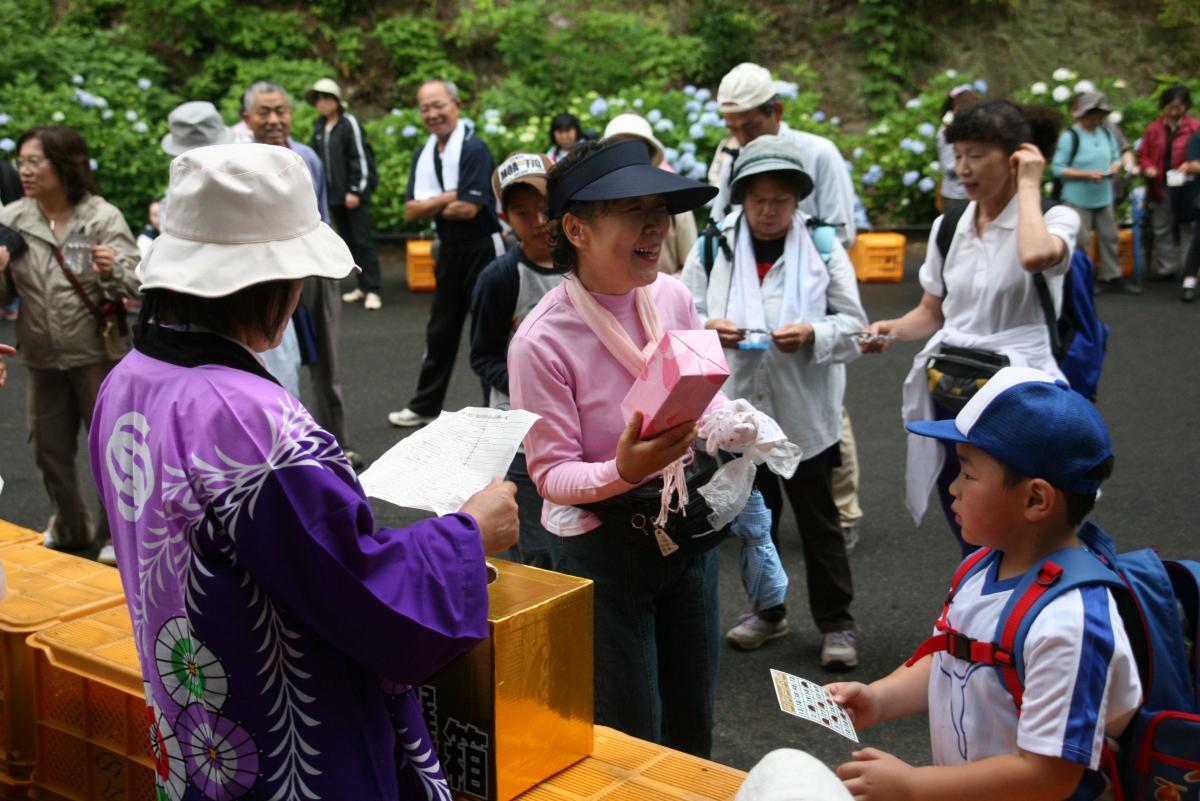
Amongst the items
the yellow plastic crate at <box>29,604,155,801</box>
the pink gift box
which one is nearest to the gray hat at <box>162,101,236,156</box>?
the yellow plastic crate at <box>29,604,155,801</box>

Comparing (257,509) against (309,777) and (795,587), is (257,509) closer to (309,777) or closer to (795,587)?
(309,777)

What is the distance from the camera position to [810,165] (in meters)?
5.48

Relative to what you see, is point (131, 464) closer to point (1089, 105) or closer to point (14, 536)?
point (14, 536)

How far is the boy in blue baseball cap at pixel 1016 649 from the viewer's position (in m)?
2.03

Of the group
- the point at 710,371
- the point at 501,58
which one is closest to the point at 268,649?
the point at 710,371

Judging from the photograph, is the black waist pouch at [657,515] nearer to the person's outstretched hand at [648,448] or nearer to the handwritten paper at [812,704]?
the person's outstretched hand at [648,448]

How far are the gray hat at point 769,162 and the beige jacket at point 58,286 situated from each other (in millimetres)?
2958

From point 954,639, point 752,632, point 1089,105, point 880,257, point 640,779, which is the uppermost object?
point 1089,105

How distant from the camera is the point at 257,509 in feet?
5.82

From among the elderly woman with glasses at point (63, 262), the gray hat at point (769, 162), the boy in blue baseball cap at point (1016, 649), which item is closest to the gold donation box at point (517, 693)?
the boy in blue baseball cap at point (1016, 649)

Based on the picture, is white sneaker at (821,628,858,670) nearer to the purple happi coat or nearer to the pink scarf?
the pink scarf

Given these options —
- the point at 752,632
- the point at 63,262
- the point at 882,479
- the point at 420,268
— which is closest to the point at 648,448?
the point at 752,632

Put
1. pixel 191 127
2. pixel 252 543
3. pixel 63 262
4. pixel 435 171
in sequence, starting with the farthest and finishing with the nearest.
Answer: pixel 435 171 → pixel 191 127 → pixel 63 262 → pixel 252 543

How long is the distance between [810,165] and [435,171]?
363cm
